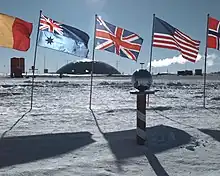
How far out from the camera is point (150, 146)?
6.93 meters

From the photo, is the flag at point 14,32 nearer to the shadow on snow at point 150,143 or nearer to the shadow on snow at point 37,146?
the shadow on snow at point 37,146

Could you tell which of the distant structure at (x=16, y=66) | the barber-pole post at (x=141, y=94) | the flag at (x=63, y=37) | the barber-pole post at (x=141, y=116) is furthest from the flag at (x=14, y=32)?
the distant structure at (x=16, y=66)

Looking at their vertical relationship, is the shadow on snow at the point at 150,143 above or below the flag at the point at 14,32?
below

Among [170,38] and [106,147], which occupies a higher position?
[170,38]

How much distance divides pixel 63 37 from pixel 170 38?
4889 mm

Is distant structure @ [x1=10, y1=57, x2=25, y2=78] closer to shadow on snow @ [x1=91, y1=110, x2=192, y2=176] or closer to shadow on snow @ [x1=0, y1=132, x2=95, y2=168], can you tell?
shadow on snow @ [x1=0, y1=132, x2=95, y2=168]

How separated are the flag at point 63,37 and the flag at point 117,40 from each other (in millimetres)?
685

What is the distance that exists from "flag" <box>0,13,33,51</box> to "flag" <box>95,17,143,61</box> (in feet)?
10.6

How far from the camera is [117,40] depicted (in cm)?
1507

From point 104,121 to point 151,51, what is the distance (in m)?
5.61

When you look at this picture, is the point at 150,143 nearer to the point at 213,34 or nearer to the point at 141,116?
the point at 141,116

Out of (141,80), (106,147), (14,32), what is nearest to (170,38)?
(14,32)

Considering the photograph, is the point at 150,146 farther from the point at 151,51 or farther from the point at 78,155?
the point at 151,51

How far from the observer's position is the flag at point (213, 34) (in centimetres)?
1520
